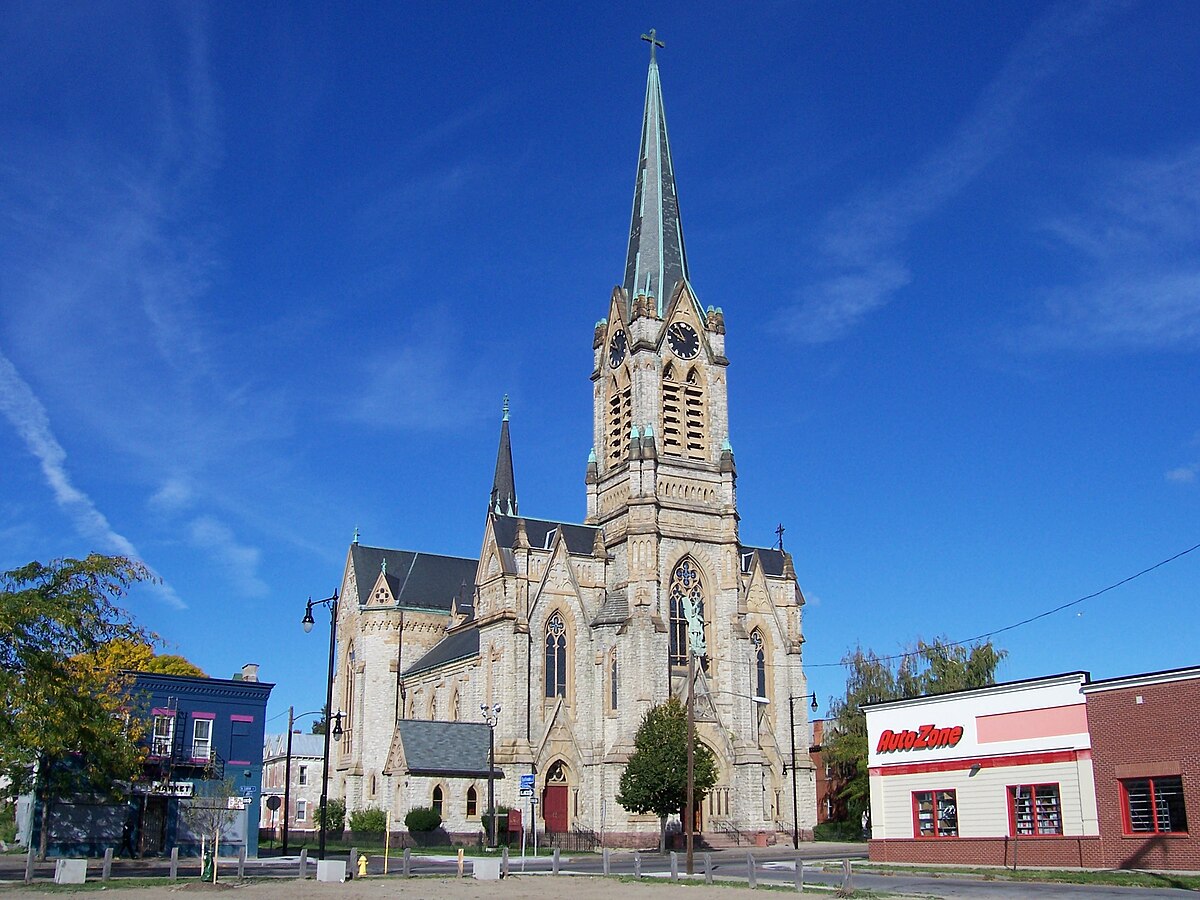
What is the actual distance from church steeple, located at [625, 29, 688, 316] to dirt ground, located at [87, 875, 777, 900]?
46179mm

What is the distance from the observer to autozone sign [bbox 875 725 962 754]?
38594 millimetres

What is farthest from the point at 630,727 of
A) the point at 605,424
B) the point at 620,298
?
the point at 620,298

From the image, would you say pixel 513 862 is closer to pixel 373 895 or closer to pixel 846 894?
pixel 373 895

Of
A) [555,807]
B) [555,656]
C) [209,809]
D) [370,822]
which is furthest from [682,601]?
[209,809]

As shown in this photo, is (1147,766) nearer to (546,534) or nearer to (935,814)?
(935,814)

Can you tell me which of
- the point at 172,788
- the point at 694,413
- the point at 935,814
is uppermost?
the point at 694,413

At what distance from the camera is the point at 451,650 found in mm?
74812

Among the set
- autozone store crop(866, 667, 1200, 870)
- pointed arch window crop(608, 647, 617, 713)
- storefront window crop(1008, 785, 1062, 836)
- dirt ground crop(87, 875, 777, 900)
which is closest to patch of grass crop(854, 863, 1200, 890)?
autozone store crop(866, 667, 1200, 870)

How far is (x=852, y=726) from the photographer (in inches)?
2805

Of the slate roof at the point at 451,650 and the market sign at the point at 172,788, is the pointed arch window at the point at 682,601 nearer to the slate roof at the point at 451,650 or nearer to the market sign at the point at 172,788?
the slate roof at the point at 451,650

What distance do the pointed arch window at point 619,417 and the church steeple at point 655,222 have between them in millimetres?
5437

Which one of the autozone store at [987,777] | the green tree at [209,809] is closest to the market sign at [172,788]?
the green tree at [209,809]

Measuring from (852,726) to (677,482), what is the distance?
18.0m

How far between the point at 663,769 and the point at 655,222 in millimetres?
36589
